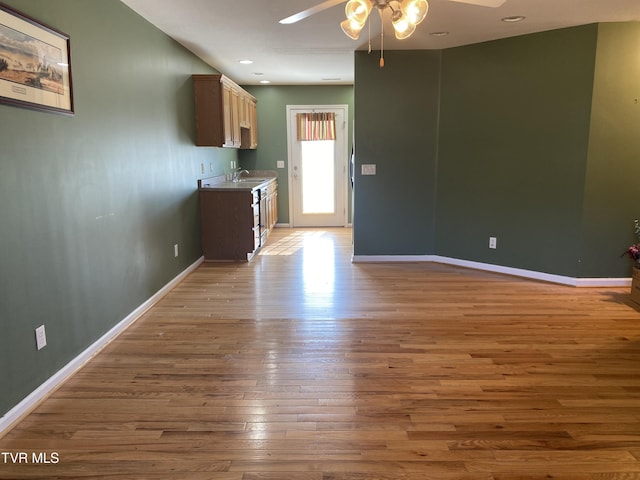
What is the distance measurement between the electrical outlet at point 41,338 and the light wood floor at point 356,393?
283 mm

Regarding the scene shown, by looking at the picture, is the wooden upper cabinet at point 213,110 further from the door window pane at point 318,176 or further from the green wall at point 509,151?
the door window pane at point 318,176

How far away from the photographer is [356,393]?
2.56 meters

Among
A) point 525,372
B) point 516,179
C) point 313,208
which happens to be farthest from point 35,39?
point 313,208

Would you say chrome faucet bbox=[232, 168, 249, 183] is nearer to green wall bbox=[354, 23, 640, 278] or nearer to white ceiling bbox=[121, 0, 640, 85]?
white ceiling bbox=[121, 0, 640, 85]

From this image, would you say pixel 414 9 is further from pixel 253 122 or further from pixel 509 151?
pixel 253 122

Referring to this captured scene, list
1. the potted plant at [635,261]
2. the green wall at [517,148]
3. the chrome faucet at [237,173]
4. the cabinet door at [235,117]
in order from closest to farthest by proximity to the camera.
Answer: the potted plant at [635,261]
the green wall at [517,148]
the cabinet door at [235,117]
the chrome faucet at [237,173]

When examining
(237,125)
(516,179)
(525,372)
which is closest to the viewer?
(525,372)

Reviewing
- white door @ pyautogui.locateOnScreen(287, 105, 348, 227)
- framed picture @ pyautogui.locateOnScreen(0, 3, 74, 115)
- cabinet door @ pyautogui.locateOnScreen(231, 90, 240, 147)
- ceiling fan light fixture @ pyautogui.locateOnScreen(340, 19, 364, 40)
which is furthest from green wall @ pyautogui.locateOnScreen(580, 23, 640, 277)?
white door @ pyautogui.locateOnScreen(287, 105, 348, 227)

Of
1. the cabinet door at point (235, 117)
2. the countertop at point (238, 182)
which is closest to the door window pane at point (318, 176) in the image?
the countertop at point (238, 182)

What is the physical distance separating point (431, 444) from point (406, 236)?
3.66 meters

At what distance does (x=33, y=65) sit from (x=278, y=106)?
5771 millimetres

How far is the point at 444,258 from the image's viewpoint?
5543 millimetres

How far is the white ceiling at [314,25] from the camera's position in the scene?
3588 millimetres

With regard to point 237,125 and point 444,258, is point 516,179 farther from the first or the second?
point 237,125
